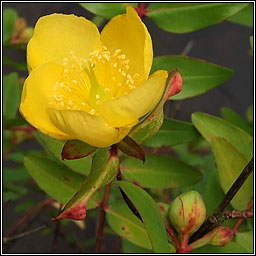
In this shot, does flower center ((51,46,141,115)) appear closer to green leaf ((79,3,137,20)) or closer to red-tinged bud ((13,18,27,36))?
green leaf ((79,3,137,20))

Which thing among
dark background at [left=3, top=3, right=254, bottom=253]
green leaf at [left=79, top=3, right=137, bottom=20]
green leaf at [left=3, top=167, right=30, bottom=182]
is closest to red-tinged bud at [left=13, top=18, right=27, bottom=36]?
green leaf at [left=3, top=167, right=30, bottom=182]

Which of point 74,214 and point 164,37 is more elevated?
point 74,214

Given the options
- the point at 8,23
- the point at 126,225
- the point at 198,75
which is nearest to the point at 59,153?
the point at 126,225

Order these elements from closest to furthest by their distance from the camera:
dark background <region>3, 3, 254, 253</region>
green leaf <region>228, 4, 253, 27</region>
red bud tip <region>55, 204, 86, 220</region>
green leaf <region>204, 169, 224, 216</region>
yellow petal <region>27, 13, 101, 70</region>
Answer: red bud tip <region>55, 204, 86, 220</region>
yellow petal <region>27, 13, 101, 70</region>
green leaf <region>204, 169, 224, 216</region>
green leaf <region>228, 4, 253, 27</region>
dark background <region>3, 3, 254, 253</region>

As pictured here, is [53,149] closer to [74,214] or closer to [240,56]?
[74,214]

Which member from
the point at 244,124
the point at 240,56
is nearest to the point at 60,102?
the point at 244,124

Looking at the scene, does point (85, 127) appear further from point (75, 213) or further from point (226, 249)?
point (226, 249)
